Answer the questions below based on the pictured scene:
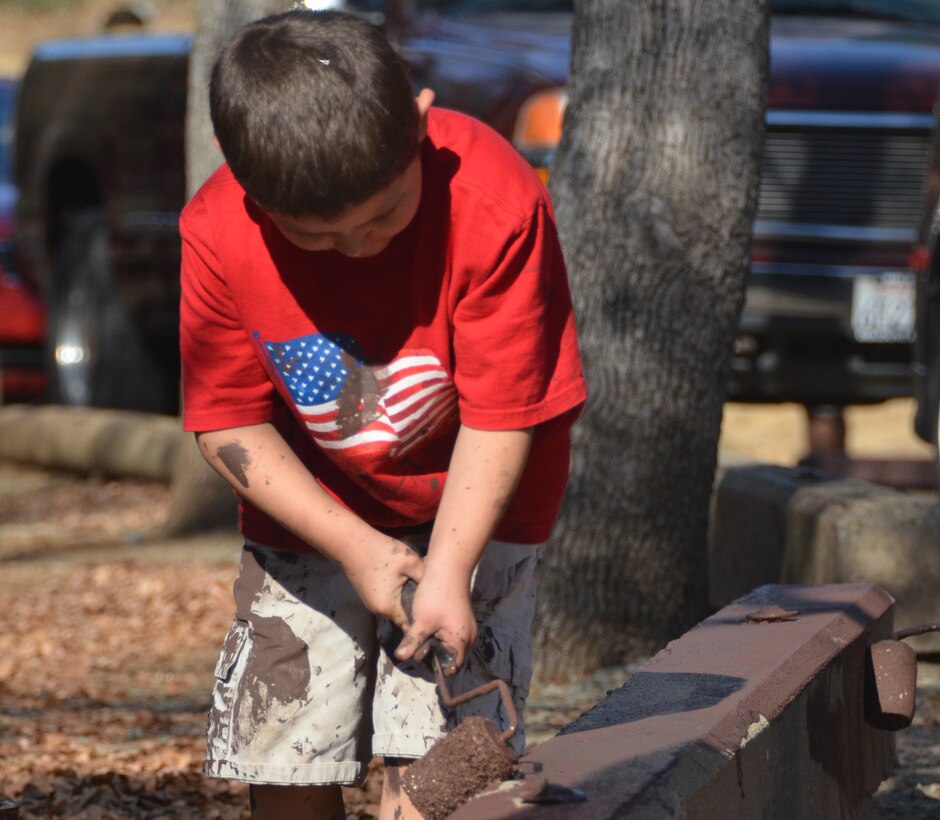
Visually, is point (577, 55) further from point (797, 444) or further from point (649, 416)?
point (797, 444)

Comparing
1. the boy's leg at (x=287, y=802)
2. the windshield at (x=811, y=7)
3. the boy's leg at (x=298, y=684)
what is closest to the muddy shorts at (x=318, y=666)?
the boy's leg at (x=298, y=684)

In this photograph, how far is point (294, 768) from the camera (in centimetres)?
274

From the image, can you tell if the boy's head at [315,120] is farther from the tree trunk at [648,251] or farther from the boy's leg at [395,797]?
the tree trunk at [648,251]

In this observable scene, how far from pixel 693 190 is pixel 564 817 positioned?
252cm

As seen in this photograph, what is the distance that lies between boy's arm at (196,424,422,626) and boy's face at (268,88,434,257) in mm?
347

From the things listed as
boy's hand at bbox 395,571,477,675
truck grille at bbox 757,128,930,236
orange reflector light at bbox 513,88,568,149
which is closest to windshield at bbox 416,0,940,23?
truck grille at bbox 757,128,930,236

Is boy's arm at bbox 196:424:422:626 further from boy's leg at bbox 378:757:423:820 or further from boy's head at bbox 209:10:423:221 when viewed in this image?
boy's head at bbox 209:10:423:221

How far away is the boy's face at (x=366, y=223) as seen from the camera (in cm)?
225

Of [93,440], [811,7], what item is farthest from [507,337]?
[93,440]

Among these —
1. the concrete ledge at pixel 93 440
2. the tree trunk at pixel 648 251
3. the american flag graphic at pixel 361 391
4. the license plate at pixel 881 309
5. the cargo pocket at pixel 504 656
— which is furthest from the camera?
the concrete ledge at pixel 93 440

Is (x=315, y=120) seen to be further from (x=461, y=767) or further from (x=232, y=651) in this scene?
(x=232, y=651)

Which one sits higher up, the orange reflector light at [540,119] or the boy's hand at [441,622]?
the orange reflector light at [540,119]

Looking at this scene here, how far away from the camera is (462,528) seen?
2400mm

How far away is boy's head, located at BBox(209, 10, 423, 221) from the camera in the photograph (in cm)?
217
